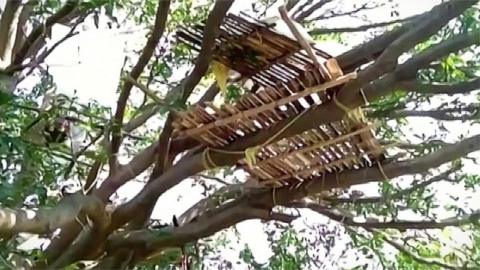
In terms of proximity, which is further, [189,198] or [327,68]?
[189,198]

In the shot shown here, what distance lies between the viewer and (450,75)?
4.13ft

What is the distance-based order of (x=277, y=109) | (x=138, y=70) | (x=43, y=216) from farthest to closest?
(x=138, y=70)
(x=277, y=109)
(x=43, y=216)

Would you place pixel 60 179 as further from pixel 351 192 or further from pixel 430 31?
pixel 430 31

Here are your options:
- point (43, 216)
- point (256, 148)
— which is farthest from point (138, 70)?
point (43, 216)

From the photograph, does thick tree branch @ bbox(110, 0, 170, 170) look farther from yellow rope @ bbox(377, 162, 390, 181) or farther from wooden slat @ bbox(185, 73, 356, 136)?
yellow rope @ bbox(377, 162, 390, 181)

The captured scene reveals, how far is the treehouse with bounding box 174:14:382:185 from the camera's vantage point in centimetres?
113

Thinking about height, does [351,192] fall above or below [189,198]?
below

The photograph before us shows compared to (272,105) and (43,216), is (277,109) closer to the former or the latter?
(272,105)

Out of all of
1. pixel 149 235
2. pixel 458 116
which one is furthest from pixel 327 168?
pixel 149 235

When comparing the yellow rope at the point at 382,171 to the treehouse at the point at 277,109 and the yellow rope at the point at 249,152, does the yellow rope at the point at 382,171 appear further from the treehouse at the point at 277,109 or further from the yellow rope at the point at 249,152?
the yellow rope at the point at 249,152

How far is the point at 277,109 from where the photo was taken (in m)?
1.20

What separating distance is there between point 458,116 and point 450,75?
14 cm

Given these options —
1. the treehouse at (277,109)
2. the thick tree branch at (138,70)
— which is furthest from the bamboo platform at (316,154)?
the thick tree branch at (138,70)

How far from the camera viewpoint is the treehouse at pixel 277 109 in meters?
1.13
